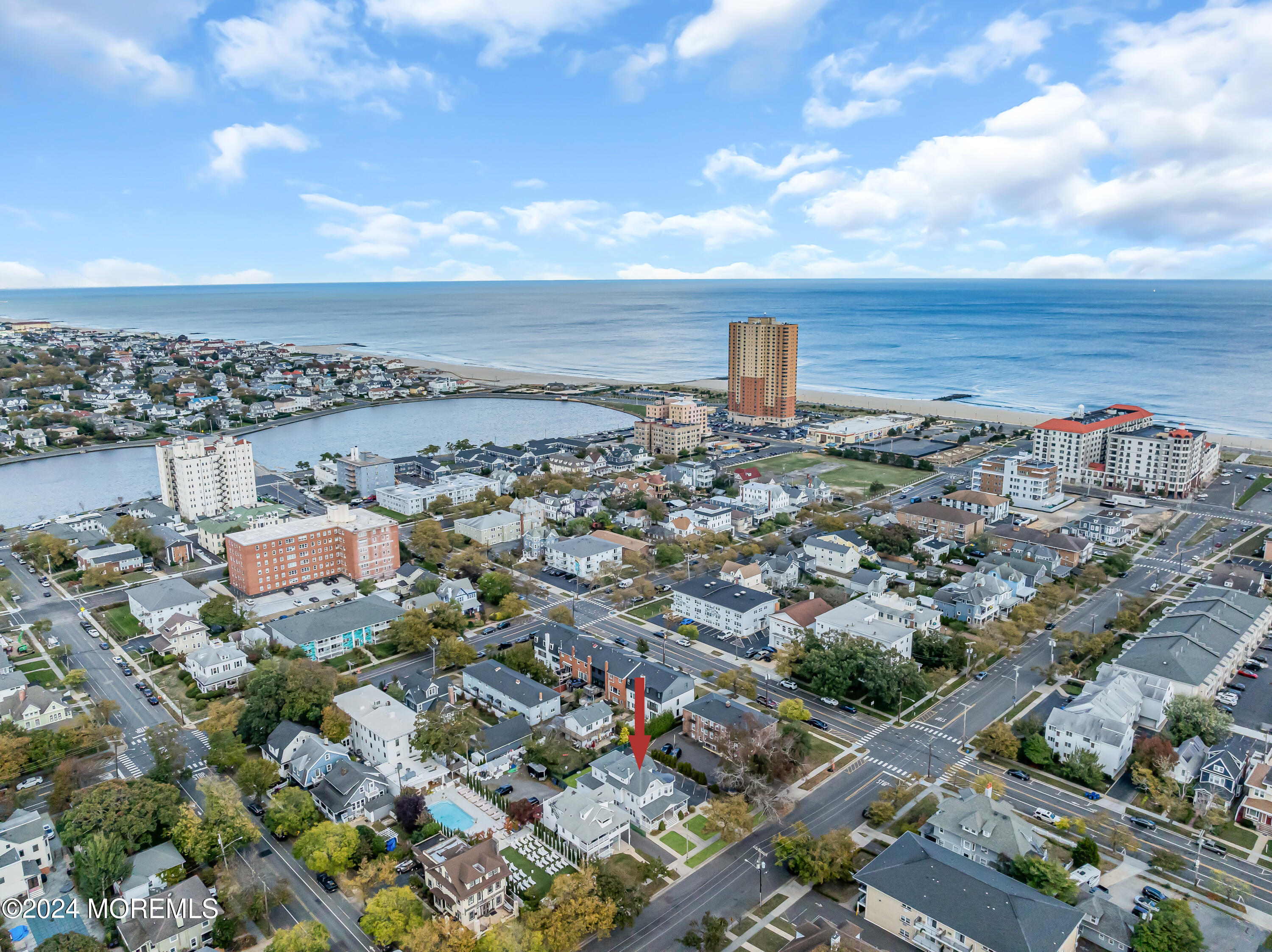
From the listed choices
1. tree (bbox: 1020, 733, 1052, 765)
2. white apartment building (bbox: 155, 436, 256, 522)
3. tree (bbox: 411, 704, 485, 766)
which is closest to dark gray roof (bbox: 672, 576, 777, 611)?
tree (bbox: 1020, 733, 1052, 765)

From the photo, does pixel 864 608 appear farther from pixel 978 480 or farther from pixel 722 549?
pixel 978 480

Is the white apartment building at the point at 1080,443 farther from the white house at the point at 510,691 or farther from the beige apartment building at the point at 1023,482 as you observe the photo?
the white house at the point at 510,691

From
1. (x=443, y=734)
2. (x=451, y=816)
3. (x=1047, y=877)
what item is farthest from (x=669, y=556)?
(x=1047, y=877)

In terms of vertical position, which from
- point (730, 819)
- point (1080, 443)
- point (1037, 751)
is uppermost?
point (1080, 443)

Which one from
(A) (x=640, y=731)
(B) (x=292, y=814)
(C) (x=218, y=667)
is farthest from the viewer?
(C) (x=218, y=667)

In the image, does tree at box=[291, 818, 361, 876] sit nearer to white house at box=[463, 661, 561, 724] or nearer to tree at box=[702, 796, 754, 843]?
white house at box=[463, 661, 561, 724]

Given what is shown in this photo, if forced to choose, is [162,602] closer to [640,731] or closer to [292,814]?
[292,814]

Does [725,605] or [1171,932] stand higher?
[725,605]

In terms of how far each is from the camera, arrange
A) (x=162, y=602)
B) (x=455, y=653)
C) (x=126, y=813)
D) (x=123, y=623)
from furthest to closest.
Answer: (x=123, y=623)
(x=162, y=602)
(x=455, y=653)
(x=126, y=813)
